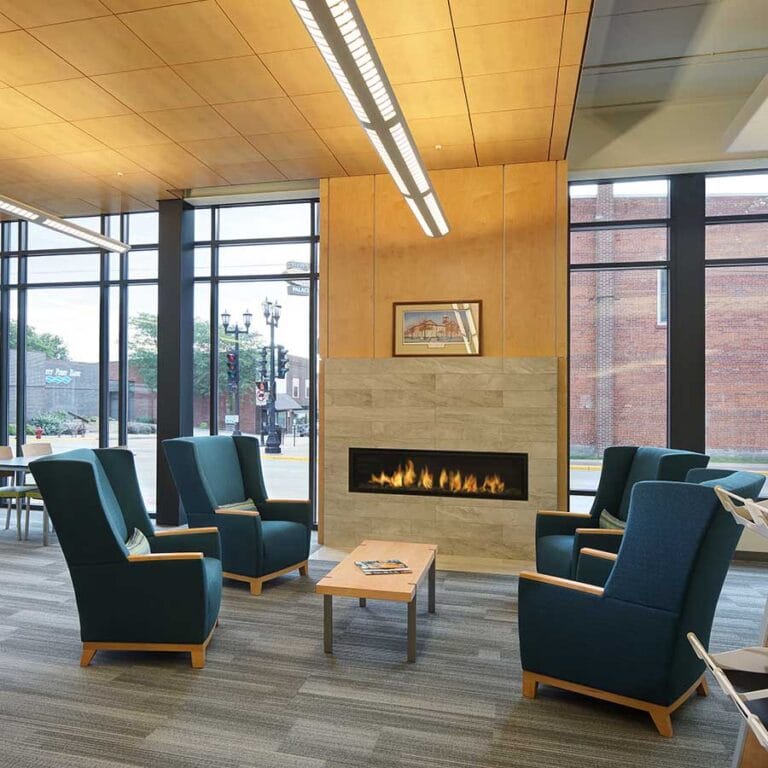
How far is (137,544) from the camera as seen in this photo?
11.9 ft

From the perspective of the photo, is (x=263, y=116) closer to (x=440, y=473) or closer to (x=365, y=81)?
(x=365, y=81)

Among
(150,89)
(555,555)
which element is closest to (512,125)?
(150,89)

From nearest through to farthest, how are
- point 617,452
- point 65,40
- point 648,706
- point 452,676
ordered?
point 648,706, point 452,676, point 65,40, point 617,452

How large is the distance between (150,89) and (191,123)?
1.85 ft

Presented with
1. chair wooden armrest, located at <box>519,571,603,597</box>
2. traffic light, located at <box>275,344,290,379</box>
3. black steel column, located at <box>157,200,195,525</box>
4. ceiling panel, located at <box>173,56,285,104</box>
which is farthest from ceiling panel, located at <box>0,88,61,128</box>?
chair wooden armrest, located at <box>519,571,603,597</box>

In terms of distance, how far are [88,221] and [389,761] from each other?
7.26 metres

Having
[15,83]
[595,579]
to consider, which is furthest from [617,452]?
[15,83]

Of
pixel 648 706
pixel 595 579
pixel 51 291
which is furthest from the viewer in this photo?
pixel 51 291

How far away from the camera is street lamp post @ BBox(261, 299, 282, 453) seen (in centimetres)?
691

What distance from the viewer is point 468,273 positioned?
5855mm

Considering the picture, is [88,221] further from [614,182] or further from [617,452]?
[617,452]

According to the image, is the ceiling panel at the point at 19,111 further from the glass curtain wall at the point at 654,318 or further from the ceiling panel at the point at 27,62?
the glass curtain wall at the point at 654,318

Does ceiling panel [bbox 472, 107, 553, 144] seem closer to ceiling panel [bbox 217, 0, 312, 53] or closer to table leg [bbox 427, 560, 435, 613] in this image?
ceiling panel [bbox 217, 0, 312, 53]

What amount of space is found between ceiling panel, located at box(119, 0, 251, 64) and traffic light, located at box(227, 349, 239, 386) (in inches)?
143
